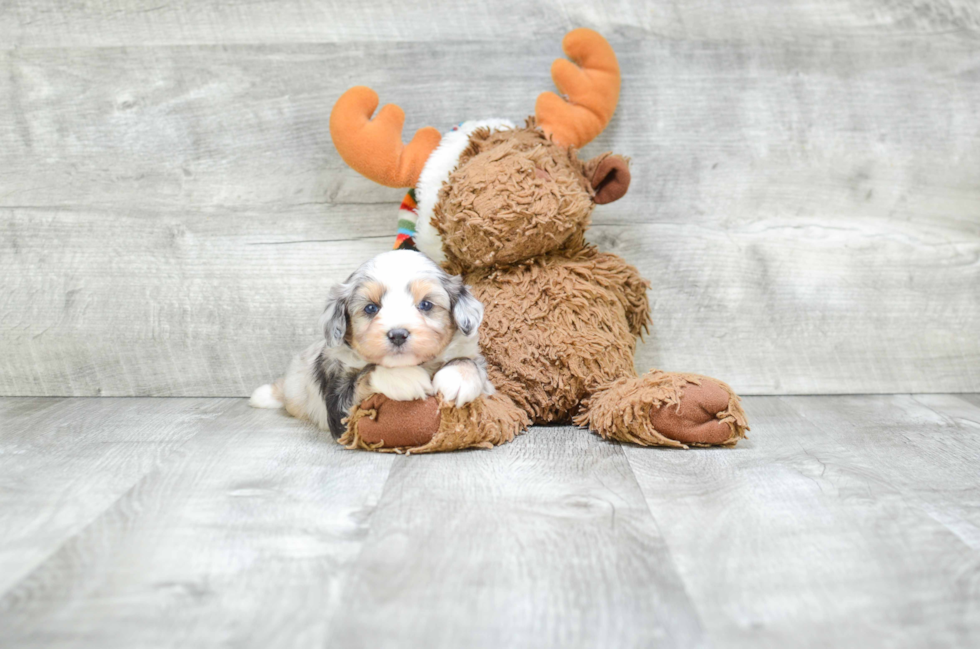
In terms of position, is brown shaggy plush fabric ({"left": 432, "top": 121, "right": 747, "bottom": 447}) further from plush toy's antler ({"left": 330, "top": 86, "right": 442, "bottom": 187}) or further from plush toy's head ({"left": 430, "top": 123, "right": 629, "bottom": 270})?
plush toy's antler ({"left": 330, "top": 86, "right": 442, "bottom": 187})

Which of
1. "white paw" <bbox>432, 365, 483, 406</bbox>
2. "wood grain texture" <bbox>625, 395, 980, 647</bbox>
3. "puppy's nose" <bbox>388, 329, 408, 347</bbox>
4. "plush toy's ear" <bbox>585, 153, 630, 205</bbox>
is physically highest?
"plush toy's ear" <bbox>585, 153, 630, 205</bbox>

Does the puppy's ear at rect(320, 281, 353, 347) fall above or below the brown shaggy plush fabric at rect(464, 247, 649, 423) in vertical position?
above

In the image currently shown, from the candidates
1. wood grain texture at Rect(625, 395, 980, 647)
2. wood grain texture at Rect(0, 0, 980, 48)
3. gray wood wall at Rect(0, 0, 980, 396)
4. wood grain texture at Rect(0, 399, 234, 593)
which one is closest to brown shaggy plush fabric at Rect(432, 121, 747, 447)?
wood grain texture at Rect(625, 395, 980, 647)

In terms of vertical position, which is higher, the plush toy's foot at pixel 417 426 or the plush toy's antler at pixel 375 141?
the plush toy's antler at pixel 375 141

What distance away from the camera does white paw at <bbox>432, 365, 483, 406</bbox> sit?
178 centimetres

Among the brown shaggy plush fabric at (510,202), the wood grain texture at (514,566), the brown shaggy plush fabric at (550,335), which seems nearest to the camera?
the wood grain texture at (514,566)

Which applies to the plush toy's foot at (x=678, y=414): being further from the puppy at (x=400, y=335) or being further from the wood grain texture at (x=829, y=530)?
the puppy at (x=400, y=335)

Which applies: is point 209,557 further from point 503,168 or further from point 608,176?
point 608,176

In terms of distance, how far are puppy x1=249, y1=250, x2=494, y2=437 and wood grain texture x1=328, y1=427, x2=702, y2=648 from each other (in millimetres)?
210

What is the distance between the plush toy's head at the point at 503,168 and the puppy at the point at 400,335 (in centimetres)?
21

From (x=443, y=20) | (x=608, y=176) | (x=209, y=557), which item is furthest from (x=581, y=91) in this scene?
(x=209, y=557)

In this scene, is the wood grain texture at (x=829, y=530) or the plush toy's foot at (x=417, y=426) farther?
the plush toy's foot at (x=417, y=426)

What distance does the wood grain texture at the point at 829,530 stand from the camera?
1.05 m

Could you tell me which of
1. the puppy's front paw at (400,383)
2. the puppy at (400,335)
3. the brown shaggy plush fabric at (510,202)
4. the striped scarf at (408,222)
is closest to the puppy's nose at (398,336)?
the puppy at (400,335)
